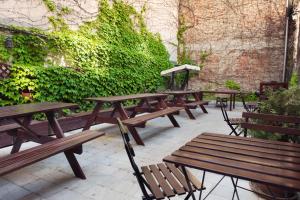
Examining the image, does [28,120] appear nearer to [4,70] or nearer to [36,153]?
[36,153]

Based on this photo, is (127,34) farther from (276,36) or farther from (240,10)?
(276,36)

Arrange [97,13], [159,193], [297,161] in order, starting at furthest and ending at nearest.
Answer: [97,13] < [159,193] < [297,161]

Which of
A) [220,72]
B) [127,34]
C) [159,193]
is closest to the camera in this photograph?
[159,193]

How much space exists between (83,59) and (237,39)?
20.4 ft

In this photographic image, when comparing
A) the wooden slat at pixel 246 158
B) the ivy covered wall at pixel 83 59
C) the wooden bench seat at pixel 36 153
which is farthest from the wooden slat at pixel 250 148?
the ivy covered wall at pixel 83 59

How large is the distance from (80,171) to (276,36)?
8476 mm

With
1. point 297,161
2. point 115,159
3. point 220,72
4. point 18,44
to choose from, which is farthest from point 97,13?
point 297,161

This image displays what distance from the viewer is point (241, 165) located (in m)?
1.29

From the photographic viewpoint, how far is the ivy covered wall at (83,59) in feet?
14.0

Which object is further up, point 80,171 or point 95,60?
point 95,60

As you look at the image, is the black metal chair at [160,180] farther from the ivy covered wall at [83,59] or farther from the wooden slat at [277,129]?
the ivy covered wall at [83,59]

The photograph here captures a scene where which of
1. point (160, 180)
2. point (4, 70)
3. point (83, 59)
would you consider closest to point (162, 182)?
point (160, 180)

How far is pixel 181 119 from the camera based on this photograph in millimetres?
5988

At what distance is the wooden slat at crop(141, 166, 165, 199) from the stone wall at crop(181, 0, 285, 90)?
26.9 feet
